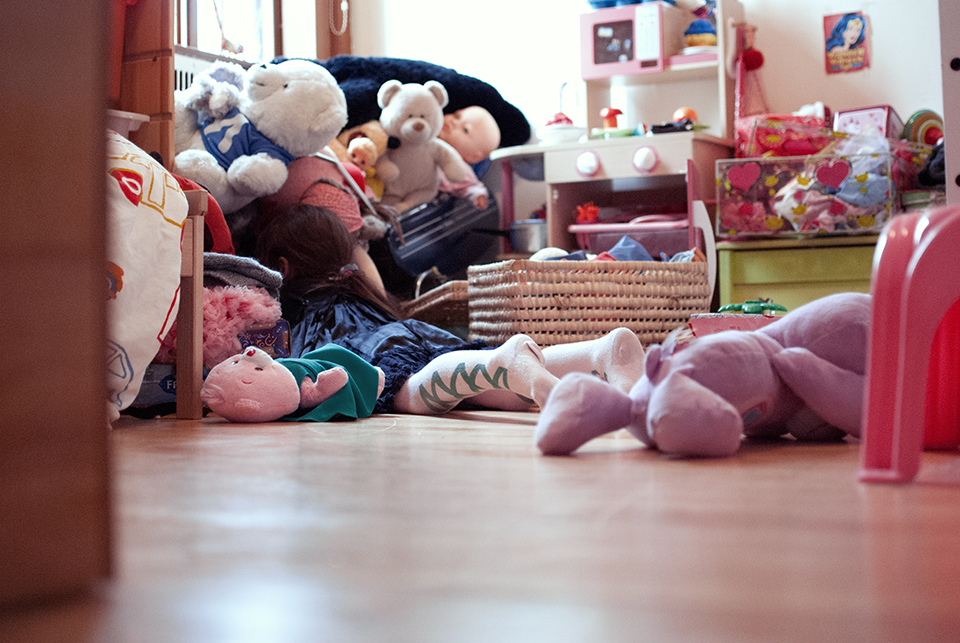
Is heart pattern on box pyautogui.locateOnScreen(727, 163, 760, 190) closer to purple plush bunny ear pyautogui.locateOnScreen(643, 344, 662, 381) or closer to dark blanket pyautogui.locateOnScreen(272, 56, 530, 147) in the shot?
dark blanket pyautogui.locateOnScreen(272, 56, 530, 147)

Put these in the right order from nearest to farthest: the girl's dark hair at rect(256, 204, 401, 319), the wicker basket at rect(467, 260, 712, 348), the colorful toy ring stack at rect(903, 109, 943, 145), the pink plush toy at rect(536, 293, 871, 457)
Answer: the pink plush toy at rect(536, 293, 871, 457) < the wicker basket at rect(467, 260, 712, 348) < the girl's dark hair at rect(256, 204, 401, 319) < the colorful toy ring stack at rect(903, 109, 943, 145)

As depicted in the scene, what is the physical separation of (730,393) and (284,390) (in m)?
0.67

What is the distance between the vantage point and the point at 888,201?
2113mm

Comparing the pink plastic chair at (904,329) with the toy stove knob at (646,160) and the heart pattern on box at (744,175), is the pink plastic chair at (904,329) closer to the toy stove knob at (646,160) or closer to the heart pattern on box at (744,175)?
the heart pattern on box at (744,175)

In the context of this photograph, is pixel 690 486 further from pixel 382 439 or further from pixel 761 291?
pixel 761 291

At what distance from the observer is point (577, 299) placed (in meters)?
1.72

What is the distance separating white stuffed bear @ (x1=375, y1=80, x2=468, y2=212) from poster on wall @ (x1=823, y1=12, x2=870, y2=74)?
3.66ft

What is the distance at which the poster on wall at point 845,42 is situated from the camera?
2.58 metres

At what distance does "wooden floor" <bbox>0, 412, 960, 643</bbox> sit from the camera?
1.16ft

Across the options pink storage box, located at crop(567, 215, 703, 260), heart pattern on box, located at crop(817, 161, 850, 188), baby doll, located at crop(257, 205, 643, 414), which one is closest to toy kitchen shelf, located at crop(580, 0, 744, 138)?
pink storage box, located at crop(567, 215, 703, 260)

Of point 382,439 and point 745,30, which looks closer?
point 382,439

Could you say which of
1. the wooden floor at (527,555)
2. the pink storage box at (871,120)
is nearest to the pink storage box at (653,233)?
the pink storage box at (871,120)

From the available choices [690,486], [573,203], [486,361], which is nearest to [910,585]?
[690,486]

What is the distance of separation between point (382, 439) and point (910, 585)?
25.8 inches
